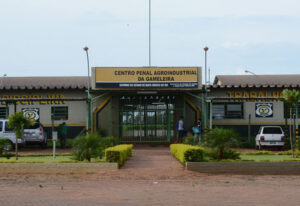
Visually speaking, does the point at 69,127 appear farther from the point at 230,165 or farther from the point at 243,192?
the point at 243,192

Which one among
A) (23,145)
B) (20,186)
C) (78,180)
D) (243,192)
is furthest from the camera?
(23,145)

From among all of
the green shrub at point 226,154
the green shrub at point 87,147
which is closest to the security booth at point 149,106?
the green shrub at point 87,147

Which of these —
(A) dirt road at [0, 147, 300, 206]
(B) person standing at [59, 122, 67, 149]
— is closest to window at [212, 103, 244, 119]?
(B) person standing at [59, 122, 67, 149]

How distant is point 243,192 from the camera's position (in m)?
11.2

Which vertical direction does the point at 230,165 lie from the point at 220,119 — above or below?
below

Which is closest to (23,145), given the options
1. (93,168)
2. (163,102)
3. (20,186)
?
(163,102)

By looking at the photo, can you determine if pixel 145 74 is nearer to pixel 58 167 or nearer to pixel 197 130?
pixel 197 130

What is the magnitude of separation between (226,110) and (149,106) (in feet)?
15.3

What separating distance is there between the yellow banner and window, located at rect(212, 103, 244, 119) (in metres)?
3.17

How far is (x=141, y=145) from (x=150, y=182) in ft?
47.3

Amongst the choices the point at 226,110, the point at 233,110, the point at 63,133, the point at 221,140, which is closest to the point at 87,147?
the point at 221,140

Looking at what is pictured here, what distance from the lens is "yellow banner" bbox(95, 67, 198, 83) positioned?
2628 cm

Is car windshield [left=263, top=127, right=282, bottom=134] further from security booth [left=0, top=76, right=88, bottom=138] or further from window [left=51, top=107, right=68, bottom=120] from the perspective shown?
window [left=51, top=107, right=68, bottom=120]

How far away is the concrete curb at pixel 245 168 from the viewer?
609 inches
